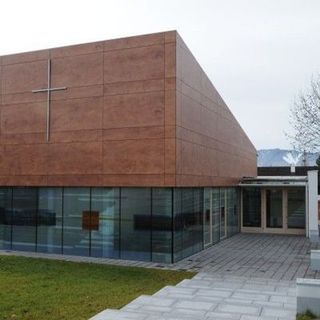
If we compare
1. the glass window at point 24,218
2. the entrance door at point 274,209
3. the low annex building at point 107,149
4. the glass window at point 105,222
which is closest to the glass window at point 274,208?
the entrance door at point 274,209

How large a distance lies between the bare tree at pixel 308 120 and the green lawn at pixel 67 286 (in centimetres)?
950

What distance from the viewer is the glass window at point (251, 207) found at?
90.7 ft

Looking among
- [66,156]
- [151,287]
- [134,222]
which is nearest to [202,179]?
[134,222]

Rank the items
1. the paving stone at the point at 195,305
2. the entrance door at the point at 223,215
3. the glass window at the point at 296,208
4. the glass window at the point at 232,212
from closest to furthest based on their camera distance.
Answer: the paving stone at the point at 195,305
the entrance door at the point at 223,215
the glass window at the point at 232,212
the glass window at the point at 296,208

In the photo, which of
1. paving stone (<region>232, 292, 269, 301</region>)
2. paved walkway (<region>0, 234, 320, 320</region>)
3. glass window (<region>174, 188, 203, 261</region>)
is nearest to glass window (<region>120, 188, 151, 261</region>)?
paved walkway (<region>0, 234, 320, 320</region>)

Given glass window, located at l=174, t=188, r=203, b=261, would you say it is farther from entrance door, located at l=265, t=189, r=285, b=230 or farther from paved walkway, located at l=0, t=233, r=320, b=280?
entrance door, located at l=265, t=189, r=285, b=230

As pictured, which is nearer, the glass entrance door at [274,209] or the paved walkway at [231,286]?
the paved walkway at [231,286]

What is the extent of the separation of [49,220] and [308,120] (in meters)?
11.8

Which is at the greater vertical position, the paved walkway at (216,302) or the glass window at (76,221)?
the glass window at (76,221)

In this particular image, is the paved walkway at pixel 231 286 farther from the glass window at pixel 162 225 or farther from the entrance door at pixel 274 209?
the entrance door at pixel 274 209

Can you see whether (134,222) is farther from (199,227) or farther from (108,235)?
(199,227)

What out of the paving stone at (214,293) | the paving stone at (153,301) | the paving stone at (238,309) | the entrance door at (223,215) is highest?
the entrance door at (223,215)

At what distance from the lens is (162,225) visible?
1594 cm

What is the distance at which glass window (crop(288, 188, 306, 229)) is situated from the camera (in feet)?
87.0
